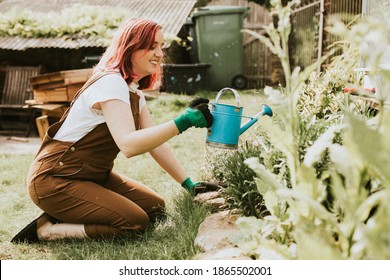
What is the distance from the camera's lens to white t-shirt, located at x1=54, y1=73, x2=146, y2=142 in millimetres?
2229

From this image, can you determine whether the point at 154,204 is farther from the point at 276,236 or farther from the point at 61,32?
the point at 61,32

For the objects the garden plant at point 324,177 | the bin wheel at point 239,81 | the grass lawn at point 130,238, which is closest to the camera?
the garden plant at point 324,177

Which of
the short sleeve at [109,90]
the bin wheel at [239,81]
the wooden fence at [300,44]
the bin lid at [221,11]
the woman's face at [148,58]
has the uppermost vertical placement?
the woman's face at [148,58]

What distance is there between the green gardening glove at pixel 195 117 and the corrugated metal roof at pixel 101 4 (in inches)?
212

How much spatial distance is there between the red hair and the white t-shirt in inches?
4.0

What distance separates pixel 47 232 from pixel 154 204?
0.61m

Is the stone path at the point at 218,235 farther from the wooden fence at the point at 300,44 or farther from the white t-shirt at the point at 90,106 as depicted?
the wooden fence at the point at 300,44

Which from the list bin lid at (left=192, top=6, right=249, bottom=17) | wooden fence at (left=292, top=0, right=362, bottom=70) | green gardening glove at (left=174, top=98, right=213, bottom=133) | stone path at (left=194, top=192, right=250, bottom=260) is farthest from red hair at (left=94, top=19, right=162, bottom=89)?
bin lid at (left=192, top=6, right=249, bottom=17)

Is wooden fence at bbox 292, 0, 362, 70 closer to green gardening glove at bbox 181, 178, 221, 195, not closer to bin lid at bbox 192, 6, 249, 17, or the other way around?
bin lid at bbox 192, 6, 249, 17

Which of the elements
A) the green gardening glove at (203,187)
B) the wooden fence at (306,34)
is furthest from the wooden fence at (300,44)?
the green gardening glove at (203,187)

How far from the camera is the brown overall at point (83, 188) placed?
2396 mm

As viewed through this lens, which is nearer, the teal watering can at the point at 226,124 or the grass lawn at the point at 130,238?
the grass lawn at the point at 130,238

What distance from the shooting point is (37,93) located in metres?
5.71
